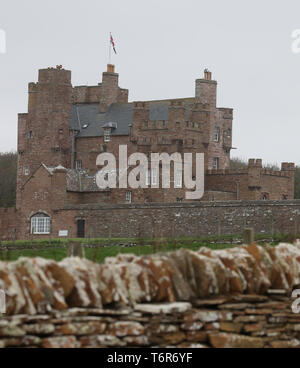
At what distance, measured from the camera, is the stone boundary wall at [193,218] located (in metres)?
53.2

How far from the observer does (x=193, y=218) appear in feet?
183

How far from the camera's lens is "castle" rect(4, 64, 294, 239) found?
66438mm

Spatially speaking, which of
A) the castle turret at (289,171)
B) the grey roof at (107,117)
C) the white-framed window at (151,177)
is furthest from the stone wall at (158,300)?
the castle turret at (289,171)

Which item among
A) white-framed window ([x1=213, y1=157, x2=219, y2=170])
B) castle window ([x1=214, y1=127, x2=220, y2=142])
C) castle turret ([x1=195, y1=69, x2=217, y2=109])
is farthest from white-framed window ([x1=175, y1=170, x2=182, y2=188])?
castle turret ([x1=195, y1=69, x2=217, y2=109])

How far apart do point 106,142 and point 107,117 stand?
272 cm

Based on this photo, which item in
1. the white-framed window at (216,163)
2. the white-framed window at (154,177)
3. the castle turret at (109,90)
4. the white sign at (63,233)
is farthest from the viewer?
the castle turret at (109,90)

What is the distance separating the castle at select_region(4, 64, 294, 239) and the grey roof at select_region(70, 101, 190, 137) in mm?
80

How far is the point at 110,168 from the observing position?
2864 inches

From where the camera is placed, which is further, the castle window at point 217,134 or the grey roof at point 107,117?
the castle window at point 217,134

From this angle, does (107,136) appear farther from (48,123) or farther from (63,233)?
(63,233)

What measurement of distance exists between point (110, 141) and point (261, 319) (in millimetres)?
65072

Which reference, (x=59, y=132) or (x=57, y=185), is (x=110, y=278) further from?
(x=59, y=132)

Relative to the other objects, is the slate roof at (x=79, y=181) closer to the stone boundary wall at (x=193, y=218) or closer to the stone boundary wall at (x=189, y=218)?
the stone boundary wall at (x=189, y=218)

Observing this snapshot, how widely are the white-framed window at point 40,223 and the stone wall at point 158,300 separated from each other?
2119 inches
